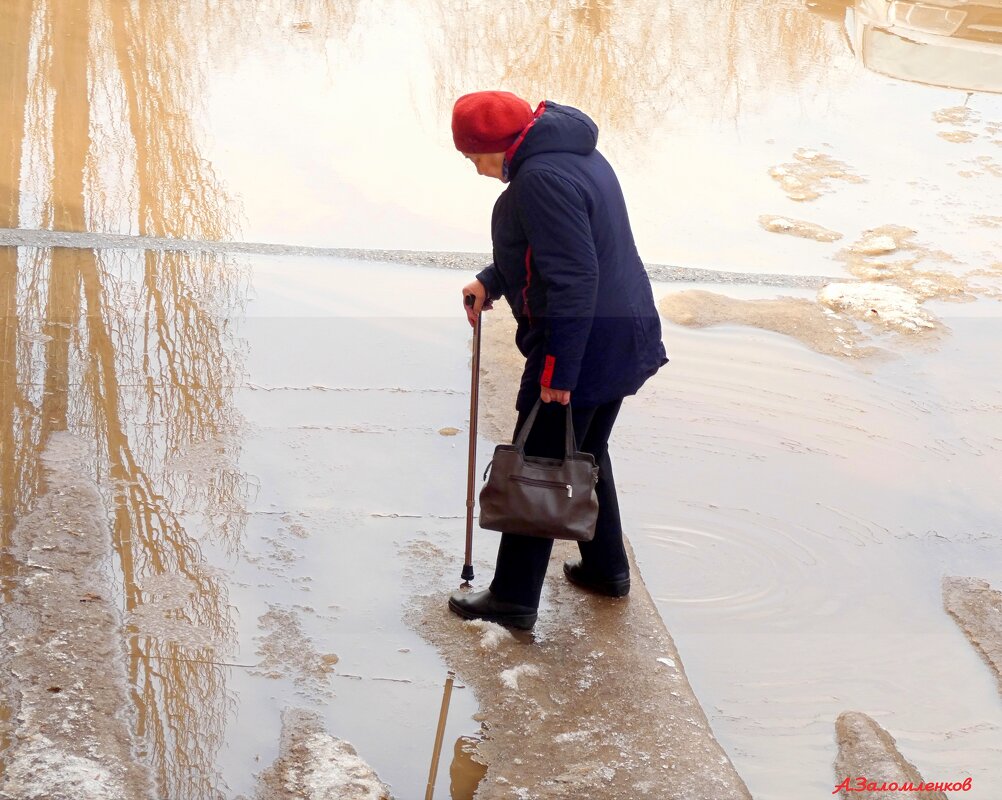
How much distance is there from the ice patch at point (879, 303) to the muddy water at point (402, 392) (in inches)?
4.6

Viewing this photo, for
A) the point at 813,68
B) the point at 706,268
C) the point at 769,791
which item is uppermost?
the point at 813,68

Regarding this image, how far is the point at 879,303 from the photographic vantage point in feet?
18.8

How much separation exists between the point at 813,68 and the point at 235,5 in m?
5.36

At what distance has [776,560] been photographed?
3775mm

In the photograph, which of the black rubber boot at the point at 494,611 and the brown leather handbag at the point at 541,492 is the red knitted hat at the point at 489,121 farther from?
the black rubber boot at the point at 494,611

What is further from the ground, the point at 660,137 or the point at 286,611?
the point at 660,137

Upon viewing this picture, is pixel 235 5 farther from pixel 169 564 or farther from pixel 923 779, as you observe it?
pixel 923 779

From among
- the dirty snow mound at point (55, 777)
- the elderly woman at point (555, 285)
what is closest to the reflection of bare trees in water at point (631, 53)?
the elderly woman at point (555, 285)

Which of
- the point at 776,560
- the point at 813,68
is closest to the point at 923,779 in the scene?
the point at 776,560

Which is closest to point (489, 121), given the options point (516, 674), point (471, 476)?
point (471, 476)

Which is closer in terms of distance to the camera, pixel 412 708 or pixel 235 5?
pixel 412 708

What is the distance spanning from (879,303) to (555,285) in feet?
11.5

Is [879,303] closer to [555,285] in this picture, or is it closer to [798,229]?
[798,229]

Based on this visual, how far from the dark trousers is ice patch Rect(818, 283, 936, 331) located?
283cm
